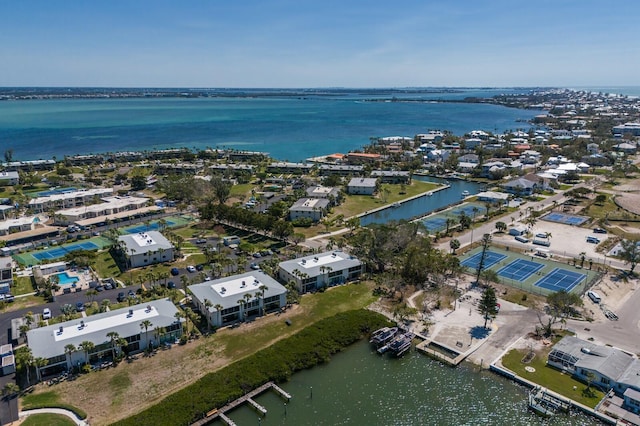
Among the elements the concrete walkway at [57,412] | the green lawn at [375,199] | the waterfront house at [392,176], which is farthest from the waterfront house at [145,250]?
the waterfront house at [392,176]

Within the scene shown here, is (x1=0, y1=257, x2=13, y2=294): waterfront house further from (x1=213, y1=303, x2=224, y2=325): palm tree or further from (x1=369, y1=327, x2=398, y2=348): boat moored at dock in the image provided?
(x1=369, y1=327, x2=398, y2=348): boat moored at dock

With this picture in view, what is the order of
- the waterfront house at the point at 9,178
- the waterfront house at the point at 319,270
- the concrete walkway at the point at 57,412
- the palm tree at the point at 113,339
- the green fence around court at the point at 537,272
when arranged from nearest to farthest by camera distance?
1. the concrete walkway at the point at 57,412
2. the palm tree at the point at 113,339
3. the waterfront house at the point at 319,270
4. the green fence around court at the point at 537,272
5. the waterfront house at the point at 9,178

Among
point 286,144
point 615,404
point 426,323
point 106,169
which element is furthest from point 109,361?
point 286,144

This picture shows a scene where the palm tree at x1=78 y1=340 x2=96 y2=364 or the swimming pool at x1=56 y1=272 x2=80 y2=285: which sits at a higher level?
the palm tree at x1=78 y1=340 x2=96 y2=364

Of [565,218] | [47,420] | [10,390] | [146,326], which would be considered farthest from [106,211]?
[565,218]

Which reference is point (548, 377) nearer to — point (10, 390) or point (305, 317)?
point (305, 317)

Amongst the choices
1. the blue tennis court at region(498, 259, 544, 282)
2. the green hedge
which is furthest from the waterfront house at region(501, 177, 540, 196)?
the green hedge

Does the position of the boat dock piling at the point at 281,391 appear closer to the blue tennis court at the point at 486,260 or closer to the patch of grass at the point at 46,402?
the patch of grass at the point at 46,402
